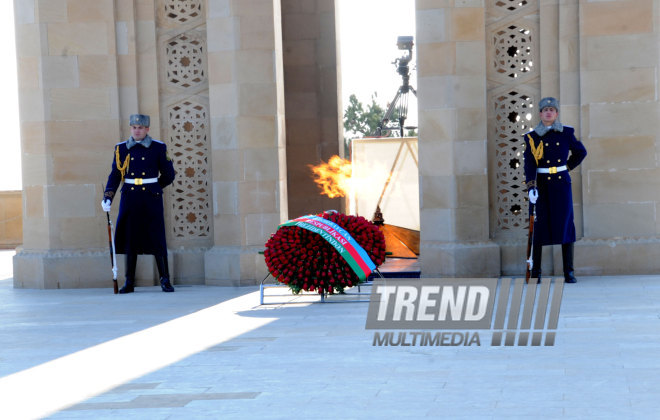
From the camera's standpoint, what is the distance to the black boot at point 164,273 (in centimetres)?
1165

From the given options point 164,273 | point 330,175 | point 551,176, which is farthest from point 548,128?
point 330,175

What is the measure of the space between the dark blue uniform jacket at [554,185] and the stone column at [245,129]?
2974mm

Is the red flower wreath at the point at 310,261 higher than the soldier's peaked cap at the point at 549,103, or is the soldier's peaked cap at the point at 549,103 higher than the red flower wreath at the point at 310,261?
the soldier's peaked cap at the point at 549,103

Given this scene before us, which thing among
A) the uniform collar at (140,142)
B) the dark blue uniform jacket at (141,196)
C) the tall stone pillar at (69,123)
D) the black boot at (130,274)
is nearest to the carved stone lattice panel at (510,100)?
the dark blue uniform jacket at (141,196)

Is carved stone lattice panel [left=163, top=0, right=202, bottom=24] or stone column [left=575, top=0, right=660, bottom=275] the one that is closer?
stone column [left=575, top=0, right=660, bottom=275]

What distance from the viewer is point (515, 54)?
11.9 metres

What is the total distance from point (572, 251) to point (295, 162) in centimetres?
522

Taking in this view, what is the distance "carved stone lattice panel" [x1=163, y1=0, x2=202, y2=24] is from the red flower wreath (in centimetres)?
379

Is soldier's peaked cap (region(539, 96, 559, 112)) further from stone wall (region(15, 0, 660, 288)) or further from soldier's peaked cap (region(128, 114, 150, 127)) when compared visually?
soldier's peaked cap (region(128, 114, 150, 127))

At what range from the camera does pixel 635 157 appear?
448 inches

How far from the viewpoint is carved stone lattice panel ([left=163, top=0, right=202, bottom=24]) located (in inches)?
488

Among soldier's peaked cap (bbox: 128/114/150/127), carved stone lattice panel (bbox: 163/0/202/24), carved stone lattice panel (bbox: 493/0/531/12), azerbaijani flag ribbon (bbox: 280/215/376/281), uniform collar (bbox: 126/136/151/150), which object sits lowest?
azerbaijani flag ribbon (bbox: 280/215/376/281)

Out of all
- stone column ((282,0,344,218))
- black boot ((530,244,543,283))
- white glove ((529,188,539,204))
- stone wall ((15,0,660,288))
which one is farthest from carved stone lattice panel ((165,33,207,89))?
black boot ((530,244,543,283))

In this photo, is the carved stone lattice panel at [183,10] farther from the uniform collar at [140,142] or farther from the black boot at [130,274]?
the black boot at [130,274]
